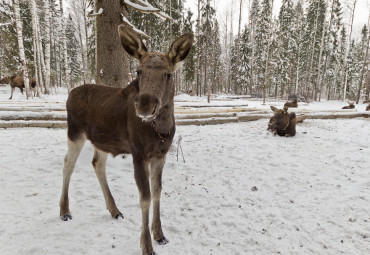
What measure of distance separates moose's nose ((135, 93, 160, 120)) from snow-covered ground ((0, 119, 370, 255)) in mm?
1760

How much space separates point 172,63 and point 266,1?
3843 cm

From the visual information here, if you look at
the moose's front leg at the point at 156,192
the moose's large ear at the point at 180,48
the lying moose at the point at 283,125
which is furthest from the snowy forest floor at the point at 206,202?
the moose's large ear at the point at 180,48

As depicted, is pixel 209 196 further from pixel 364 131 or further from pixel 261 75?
pixel 261 75

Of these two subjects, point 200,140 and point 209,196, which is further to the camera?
point 200,140

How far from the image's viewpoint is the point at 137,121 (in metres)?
2.43

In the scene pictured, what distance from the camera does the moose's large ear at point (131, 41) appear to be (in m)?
2.40

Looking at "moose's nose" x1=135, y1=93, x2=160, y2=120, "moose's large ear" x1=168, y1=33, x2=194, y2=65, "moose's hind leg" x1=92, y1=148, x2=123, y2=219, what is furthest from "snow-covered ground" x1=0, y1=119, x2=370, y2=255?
"moose's large ear" x1=168, y1=33, x2=194, y2=65

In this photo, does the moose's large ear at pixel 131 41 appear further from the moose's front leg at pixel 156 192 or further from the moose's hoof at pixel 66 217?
the moose's hoof at pixel 66 217

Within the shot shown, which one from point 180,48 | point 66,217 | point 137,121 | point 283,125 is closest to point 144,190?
point 137,121

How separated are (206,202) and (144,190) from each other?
5.28 ft

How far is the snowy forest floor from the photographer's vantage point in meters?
2.66

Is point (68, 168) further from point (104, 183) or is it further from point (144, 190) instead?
point (144, 190)

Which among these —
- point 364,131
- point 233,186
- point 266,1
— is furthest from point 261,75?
point 233,186

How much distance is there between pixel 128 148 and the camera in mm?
2734
